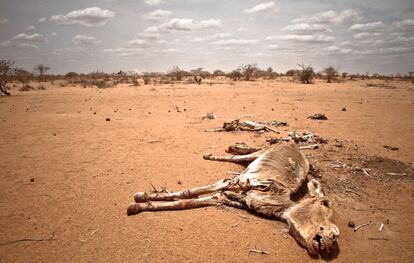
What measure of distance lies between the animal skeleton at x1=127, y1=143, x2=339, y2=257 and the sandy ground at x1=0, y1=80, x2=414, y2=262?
15cm

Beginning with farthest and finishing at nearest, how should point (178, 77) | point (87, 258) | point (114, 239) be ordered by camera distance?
1. point (178, 77)
2. point (114, 239)
3. point (87, 258)

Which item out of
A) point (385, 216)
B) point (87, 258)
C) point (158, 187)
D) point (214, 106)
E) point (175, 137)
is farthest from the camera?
point (214, 106)

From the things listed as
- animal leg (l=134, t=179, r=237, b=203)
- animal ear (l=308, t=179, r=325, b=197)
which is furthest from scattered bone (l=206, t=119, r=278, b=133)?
animal leg (l=134, t=179, r=237, b=203)

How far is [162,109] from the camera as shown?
13539 mm

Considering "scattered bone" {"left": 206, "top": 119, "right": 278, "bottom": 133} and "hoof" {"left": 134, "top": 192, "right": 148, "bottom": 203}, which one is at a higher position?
"scattered bone" {"left": 206, "top": 119, "right": 278, "bottom": 133}

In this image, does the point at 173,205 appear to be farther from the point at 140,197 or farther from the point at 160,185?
the point at 160,185

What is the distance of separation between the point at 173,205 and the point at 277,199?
1468 millimetres

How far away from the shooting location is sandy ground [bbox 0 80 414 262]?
3639 millimetres

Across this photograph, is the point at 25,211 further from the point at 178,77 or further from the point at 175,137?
the point at 178,77

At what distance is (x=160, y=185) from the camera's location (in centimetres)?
537

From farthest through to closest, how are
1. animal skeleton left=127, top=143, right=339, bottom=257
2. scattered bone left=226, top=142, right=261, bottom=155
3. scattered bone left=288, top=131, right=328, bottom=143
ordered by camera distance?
scattered bone left=288, top=131, right=328, bottom=143
scattered bone left=226, top=142, right=261, bottom=155
animal skeleton left=127, top=143, right=339, bottom=257

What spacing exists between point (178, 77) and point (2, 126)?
25066mm

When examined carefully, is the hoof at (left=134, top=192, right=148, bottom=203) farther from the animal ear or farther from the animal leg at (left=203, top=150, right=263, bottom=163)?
the animal ear

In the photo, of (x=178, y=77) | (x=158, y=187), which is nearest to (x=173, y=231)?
(x=158, y=187)
